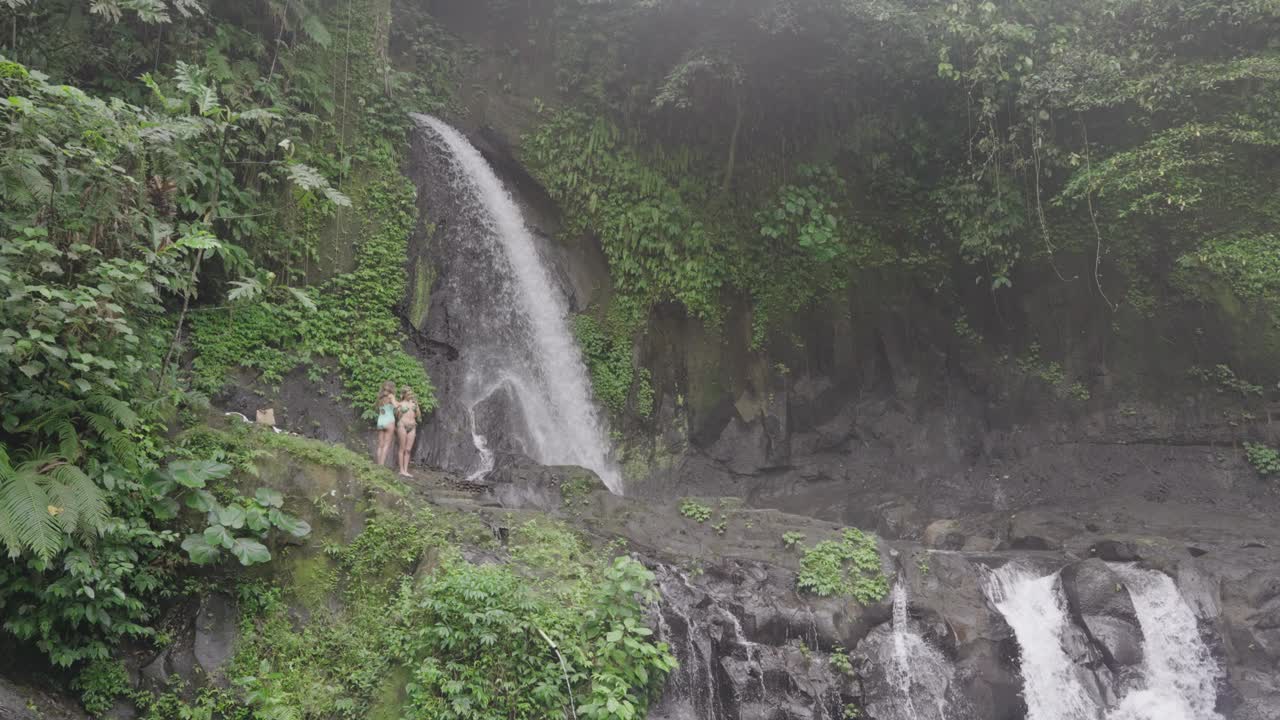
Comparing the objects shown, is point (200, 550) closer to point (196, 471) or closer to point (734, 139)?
point (196, 471)

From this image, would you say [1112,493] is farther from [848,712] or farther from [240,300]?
[240,300]

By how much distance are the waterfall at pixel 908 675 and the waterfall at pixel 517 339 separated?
17.8ft

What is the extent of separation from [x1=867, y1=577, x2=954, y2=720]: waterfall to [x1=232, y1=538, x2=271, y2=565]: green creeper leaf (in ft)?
18.7

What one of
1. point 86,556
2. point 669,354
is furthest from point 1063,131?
point 86,556

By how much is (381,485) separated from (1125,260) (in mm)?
12244

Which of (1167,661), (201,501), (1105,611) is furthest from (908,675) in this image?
(201,501)

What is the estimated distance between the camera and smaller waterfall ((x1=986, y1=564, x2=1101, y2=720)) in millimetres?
8375

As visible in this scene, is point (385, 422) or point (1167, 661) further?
point (385, 422)

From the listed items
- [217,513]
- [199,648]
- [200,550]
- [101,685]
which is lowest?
[101,685]

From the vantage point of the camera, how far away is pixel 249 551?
635cm

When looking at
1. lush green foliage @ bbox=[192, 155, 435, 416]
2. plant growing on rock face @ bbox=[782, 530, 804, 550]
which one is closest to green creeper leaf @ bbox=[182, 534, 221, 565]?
lush green foliage @ bbox=[192, 155, 435, 416]

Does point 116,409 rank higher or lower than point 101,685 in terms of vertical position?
higher

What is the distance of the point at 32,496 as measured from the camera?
5.18 meters

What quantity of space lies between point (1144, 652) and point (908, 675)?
9.23 ft
